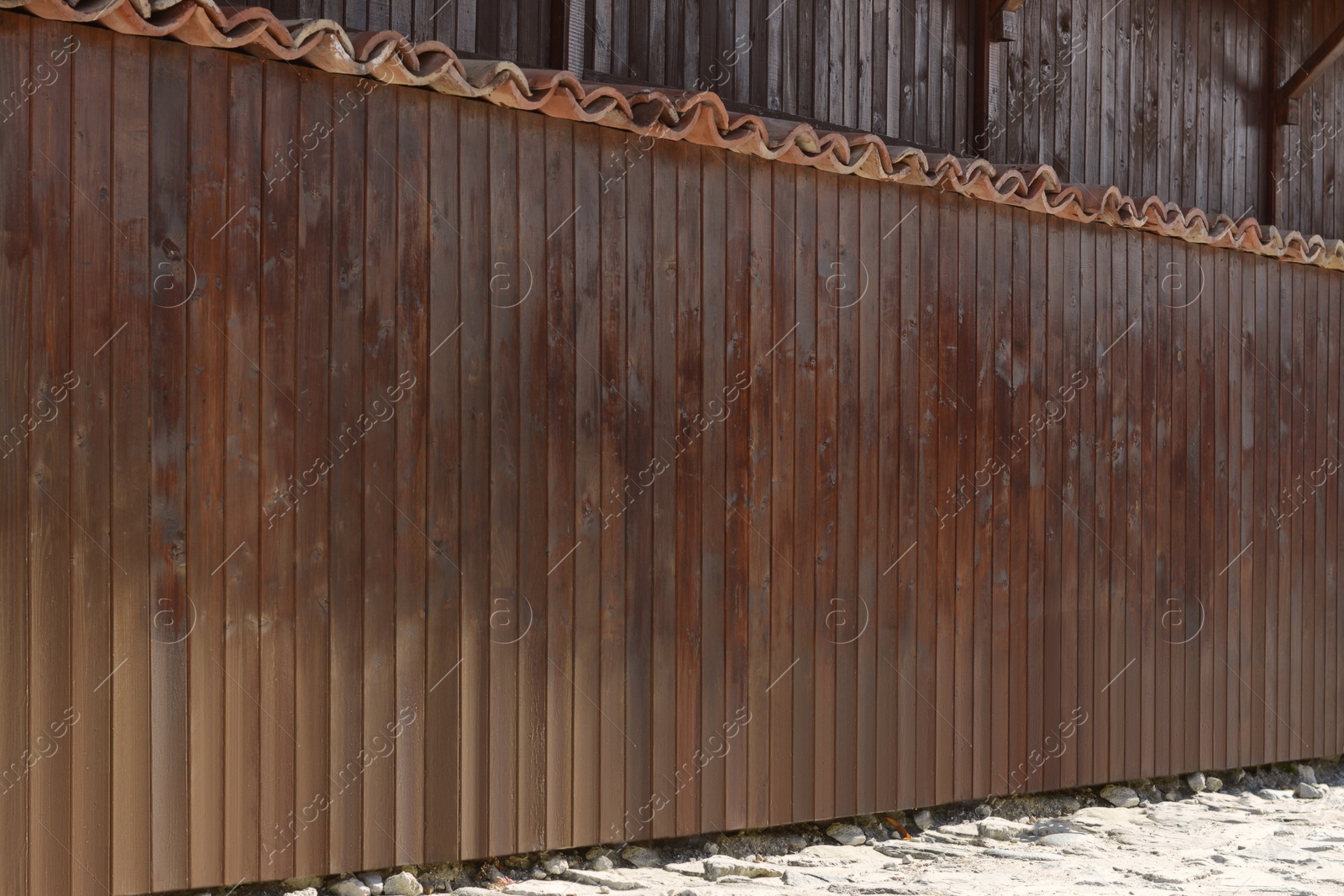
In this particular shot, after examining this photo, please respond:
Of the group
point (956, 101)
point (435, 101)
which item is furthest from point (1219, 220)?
point (435, 101)

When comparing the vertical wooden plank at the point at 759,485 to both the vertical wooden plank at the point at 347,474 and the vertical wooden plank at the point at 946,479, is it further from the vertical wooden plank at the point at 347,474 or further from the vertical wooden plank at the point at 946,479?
the vertical wooden plank at the point at 347,474

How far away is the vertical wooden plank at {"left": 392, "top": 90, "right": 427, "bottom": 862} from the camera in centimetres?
475

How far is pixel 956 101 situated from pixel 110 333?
A: 4.58m

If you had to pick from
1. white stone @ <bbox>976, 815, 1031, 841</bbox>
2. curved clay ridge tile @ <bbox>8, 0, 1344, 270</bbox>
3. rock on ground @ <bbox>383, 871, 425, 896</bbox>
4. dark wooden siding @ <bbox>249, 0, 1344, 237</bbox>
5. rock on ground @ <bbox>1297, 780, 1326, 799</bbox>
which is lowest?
rock on ground @ <bbox>1297, 780, 1326, 799</bbox>

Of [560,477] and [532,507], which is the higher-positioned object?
[560,477]

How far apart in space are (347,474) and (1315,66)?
6540 millimetres

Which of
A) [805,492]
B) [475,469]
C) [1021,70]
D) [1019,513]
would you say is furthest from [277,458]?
[1021,70]

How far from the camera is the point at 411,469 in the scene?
4.78 m

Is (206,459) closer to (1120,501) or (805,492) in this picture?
(805,492)

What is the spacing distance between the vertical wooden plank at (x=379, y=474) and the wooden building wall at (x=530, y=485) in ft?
0.04

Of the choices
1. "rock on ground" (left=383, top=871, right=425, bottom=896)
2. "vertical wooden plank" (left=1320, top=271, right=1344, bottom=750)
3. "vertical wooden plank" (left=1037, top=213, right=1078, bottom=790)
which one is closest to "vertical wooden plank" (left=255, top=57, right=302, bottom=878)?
"rock on ground" (left=383, top=871, right=425, bottom=896)

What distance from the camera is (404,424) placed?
4766mm

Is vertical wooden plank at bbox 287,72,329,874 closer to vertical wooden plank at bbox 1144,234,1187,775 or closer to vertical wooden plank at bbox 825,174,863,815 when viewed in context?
vertical wooden plank at bbox 825,174,863,815

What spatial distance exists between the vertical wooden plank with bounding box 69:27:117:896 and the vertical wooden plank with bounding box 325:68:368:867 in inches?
27.4
